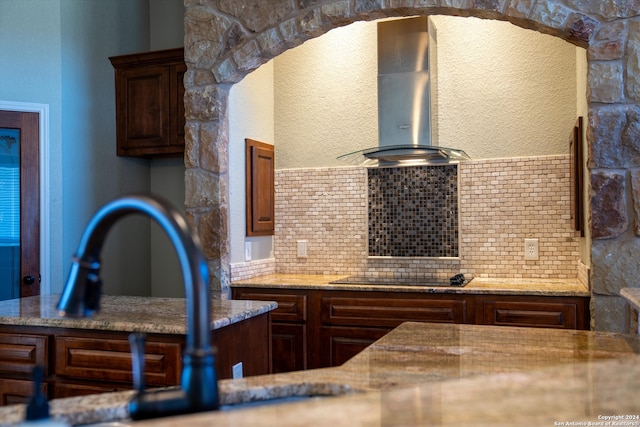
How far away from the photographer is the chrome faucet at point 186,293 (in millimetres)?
885

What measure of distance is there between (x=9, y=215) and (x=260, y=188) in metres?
1.80

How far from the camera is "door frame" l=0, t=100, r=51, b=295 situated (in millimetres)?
4332

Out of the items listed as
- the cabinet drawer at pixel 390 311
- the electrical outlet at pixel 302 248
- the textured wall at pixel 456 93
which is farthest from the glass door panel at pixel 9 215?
the cabinet drawer at pixel 390 311

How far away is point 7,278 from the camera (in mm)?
4219

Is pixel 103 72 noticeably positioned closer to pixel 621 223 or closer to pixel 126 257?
pixel 126 257

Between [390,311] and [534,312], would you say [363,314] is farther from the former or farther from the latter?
[534,312]

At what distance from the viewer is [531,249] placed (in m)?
4.25

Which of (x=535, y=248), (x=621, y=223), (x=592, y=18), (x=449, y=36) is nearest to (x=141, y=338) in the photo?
(x=621, y=223)

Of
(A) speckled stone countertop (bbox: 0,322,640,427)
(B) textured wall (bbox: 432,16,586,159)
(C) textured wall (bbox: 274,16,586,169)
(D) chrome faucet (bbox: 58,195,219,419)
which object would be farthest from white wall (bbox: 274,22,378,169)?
(D) chrome faucet (bbox: 58,195,219,419)

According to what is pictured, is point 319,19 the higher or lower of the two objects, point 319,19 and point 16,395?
the higher

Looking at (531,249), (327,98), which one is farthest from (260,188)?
(531,249)

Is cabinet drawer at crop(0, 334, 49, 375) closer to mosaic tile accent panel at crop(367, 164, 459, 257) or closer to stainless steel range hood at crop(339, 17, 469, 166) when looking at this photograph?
stainless steel range hood at crop(339, 17, 469, 166)

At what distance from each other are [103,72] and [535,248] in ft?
11.8

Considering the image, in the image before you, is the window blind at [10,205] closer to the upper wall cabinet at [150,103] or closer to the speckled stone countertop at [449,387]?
the upper wall cabinet at [150,103]
